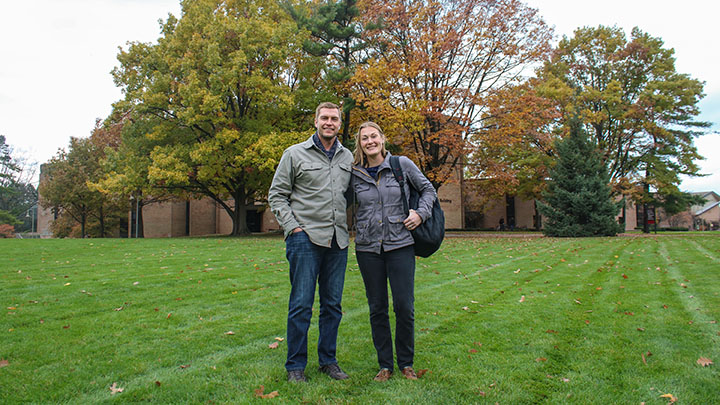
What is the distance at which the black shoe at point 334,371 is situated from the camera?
3207 mm

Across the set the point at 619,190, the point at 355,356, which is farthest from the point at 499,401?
the point at 619,190

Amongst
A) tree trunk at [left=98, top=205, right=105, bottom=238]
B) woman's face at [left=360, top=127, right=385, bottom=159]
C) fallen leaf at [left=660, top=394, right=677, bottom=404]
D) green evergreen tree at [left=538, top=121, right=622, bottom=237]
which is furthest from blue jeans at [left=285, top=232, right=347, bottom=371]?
tree trunk at [left=98, top=205, right=105, bottom=238]

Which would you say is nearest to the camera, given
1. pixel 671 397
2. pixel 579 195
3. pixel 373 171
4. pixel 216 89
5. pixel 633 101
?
pixel 671 397

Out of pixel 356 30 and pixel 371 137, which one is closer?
pixel 371 137

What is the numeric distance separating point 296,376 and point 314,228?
42.8 inches

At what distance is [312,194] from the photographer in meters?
3.28

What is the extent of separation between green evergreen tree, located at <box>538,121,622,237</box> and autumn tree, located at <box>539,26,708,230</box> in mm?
3752

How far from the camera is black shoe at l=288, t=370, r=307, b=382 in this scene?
3.14 m

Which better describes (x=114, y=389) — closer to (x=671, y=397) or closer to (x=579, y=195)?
(x=671, y=397)

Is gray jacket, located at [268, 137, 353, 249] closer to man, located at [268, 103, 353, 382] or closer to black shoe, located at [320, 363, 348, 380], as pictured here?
man, located at [268, 103, 353, 382]

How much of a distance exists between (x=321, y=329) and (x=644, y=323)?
3.65 m

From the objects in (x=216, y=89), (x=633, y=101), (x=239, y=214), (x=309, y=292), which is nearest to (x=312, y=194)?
(x=309, y=292)

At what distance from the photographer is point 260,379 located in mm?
3170

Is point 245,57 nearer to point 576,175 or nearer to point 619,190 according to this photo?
point 576,175
